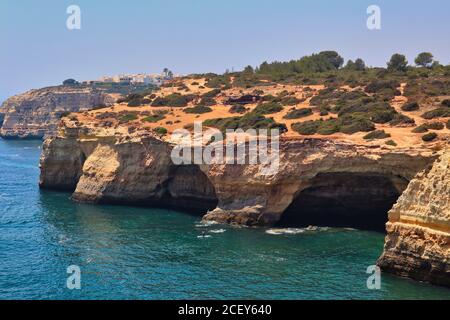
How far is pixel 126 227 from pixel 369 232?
19.8 m

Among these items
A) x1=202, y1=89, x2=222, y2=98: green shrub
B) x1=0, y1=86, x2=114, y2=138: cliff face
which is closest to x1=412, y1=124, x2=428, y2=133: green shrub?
x1=202, y1=89, x2=222, y2=98: green shrub

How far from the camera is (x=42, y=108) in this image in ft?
518

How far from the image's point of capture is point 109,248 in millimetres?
39719

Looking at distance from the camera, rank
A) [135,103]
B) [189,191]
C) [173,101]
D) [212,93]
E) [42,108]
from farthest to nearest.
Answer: [42,108] → [212,93] → [135,103] → [173,101] → [189,191]

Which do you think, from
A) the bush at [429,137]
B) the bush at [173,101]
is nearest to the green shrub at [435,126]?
the bush at [429,137]

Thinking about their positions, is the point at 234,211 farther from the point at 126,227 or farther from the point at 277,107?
the point at 277,107

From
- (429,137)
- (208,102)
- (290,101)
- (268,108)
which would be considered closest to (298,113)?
(268,108)

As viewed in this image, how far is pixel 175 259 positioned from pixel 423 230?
15879 mm

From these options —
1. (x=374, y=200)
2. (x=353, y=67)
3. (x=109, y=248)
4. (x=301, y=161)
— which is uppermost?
(x=353, y=67)

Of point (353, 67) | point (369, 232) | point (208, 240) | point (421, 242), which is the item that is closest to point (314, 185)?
point (369, 232)

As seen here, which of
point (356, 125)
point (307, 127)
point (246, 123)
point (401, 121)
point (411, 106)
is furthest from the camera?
point (246, 123)
